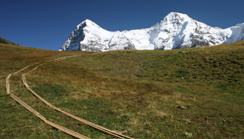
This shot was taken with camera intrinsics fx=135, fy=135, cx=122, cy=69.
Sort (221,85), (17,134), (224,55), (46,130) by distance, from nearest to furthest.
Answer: (17,134), (46,130), (221,85), (224,55)

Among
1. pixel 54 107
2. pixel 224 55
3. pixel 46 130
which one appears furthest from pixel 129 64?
pixel 46 130

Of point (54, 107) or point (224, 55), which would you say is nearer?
point (54, 107)

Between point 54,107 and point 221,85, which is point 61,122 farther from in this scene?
point 221,85

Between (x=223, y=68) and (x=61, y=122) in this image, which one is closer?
(x=61, y=122)

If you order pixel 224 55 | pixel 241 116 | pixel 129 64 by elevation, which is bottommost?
pixel 241 116

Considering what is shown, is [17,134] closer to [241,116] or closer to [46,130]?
[46,130]

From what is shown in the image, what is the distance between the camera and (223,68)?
33281 millimetres

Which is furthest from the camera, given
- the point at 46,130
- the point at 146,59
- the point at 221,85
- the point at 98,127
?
the point at 146,59

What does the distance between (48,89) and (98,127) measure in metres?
12.2

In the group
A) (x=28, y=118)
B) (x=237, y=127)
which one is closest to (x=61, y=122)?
(x=28, y=118)

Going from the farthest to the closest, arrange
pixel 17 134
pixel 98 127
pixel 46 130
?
pixel 98 127
pixel 46 130
pixel 17 134

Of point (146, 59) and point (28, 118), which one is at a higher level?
point (146, 59)

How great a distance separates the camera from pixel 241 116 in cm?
1401

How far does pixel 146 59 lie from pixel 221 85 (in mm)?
25142
